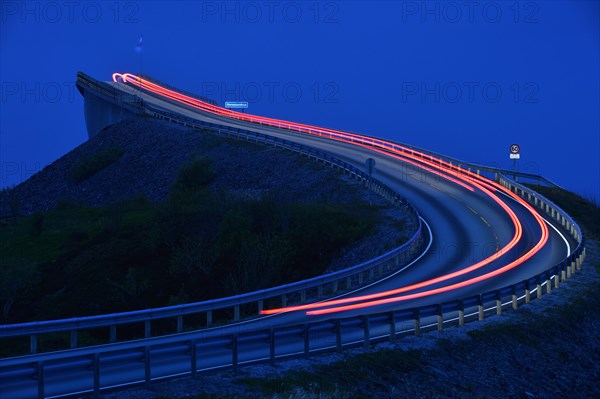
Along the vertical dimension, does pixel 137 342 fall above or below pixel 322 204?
below

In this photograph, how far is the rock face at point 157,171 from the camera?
54.9m

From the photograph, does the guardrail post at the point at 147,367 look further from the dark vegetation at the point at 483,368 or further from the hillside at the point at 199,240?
the hillside at the point at 199,240

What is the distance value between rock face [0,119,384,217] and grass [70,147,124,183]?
60 cm

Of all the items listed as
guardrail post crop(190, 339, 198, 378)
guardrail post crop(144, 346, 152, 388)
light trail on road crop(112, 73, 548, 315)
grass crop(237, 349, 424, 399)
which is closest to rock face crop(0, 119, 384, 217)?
light trail on road crop(112, 73, 548, 315)

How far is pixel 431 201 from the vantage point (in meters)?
46.2

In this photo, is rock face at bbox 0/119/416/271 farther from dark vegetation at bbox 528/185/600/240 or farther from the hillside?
dark vegetation at bbox 528/185/600/240

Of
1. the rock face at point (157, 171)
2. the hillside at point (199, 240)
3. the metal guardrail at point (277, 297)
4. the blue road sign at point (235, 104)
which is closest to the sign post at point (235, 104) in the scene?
the blue road sign at point (235, 104)

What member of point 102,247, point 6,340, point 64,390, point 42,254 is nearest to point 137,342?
point 64,390

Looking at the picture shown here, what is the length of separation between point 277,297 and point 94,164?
50082 millimetres

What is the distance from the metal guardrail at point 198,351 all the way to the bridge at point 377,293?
0.08ft

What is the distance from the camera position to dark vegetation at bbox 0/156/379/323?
3606 centimetres

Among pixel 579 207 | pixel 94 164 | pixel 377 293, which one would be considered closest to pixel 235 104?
pixel 94 164

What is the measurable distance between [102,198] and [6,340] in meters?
44.6

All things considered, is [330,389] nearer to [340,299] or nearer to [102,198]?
[340,299]
